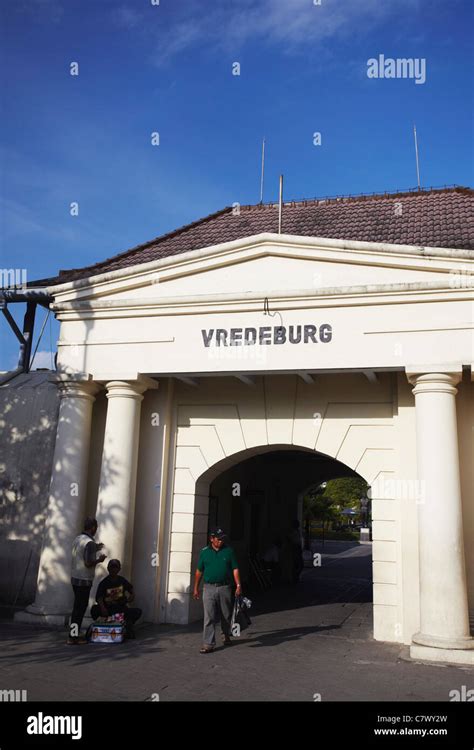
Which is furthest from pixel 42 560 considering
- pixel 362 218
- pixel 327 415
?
pixel 362 218

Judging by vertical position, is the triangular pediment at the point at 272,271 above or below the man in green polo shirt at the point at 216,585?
above

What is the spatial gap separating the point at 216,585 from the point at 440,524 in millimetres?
3350

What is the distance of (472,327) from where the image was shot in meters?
9.32

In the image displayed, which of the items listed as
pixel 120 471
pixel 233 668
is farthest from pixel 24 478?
pixel 233 668

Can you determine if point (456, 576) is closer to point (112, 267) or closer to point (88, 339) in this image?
point (88, 339)

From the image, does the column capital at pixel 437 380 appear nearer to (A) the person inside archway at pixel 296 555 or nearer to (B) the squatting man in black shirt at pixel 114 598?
(B) the squatting man in black shirt at pixel 114 598

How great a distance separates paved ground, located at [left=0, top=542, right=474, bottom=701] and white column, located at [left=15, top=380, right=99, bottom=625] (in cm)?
56

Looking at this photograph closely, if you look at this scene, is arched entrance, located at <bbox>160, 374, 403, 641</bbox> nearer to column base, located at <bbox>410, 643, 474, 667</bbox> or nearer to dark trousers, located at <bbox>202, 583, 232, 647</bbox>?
column base, located at <bbox>410, 643, 474, 667</bbox>

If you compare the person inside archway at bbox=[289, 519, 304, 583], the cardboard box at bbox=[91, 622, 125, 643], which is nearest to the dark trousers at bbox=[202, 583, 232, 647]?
the cardboard box at bbox=[91, 622, 125, 643]

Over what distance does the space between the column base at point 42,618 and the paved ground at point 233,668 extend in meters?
0.20

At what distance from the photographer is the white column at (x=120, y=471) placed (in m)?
10.5

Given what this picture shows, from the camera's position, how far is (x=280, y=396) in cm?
1118

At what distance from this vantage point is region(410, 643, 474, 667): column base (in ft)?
26.9

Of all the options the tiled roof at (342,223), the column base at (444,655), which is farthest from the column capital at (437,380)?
the column base at (444,655)
